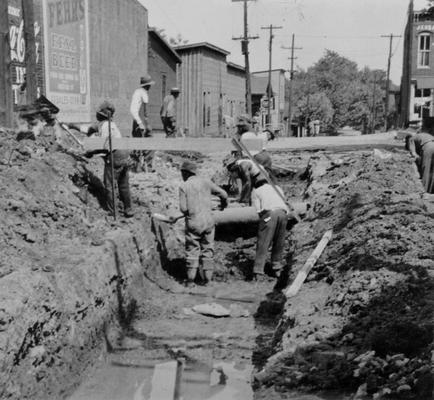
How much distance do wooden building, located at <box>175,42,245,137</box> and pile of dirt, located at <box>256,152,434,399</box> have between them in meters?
24.7

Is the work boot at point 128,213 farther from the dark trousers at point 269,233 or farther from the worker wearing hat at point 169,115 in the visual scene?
the worker wearing hat at point 169,115

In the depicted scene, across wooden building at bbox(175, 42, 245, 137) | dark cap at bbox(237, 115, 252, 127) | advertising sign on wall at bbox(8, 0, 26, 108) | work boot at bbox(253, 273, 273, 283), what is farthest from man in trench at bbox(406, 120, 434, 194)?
wooden building at bbox(175, 42, 245, 137)

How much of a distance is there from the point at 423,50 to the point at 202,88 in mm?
20762

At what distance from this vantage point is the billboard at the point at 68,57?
1595 centimetres

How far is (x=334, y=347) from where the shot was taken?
15.4 feet

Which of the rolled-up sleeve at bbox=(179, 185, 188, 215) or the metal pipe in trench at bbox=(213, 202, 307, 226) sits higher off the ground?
the rolled-up sleeve at bbox=(179, 185, 188, 215)

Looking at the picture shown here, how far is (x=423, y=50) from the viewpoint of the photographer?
46.6 meters

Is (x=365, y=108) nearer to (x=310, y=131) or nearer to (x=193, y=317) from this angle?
(x=310, y=131)

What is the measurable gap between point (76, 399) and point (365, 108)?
77513 mm

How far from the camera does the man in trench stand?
10891mm

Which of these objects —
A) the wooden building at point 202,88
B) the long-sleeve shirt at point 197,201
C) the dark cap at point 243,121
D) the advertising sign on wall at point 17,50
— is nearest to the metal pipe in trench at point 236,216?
the dark cap at point 243,121

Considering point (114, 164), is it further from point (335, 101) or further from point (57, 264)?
point (335, 101)

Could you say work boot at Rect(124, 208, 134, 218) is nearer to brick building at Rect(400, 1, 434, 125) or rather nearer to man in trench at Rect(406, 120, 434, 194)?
man in trench at Rect(406, 120, 434, 194)

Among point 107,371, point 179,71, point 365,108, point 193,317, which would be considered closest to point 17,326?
point 107,371
